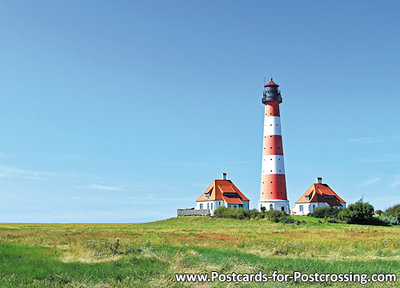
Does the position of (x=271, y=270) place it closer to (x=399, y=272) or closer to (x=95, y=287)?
(x=399, y=272)

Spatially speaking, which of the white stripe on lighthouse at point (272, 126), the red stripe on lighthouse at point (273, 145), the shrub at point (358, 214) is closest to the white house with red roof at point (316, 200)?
the shrub at point (358, 214)

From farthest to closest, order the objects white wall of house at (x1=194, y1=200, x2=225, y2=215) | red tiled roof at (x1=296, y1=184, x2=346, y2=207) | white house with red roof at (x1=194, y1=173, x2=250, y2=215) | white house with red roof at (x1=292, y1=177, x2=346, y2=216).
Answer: red tiled roof at (x1=296, y1=184, x2=346, y2=207) < white house with red roof at (x1=292, y1=177, x2=346, y2=216) < white wall of house at (x1=194, y1=200, x2=225, y2=215) < white house with red roof at (x1=194, y1=173, x2=250, y2=215)

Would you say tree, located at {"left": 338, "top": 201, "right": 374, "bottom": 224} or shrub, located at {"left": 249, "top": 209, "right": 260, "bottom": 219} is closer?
tree, located at {"left": 338, "top": 201, "right": 374, "bottom": 224}

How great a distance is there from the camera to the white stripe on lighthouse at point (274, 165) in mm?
69062

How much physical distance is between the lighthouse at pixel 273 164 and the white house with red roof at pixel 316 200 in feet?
38.9

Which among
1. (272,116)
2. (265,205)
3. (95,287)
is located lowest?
(95,287)

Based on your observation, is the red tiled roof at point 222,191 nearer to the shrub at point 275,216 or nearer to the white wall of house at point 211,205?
the white wall of house at point 211,205

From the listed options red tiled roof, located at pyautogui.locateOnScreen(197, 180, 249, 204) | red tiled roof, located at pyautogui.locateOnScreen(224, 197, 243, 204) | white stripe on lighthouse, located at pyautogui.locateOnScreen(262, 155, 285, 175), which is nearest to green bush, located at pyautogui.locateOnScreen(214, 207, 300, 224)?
red tiled roof, located at pyautogui.locateOnScreen(224, 197, 243, 204)

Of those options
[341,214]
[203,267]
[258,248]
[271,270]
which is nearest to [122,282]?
[203,267]

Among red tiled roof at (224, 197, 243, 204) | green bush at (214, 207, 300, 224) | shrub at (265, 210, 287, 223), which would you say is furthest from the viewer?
red tiled roof at (224, 197, 243, 204)

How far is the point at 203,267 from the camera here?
17.2m

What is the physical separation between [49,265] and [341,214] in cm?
5565

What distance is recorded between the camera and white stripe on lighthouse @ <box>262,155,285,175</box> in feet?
227

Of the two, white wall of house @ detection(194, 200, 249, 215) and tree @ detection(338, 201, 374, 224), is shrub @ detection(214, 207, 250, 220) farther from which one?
tree @ detection(338, 201, 374, 224)
